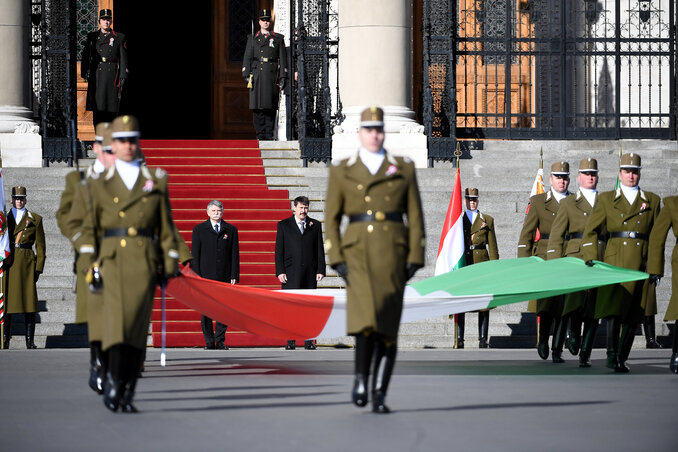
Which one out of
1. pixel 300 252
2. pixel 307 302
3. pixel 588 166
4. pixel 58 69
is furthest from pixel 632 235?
pixel 58 69

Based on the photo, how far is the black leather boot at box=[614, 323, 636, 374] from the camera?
13328mm

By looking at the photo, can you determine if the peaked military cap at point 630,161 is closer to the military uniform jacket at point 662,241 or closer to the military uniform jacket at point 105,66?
the military uniform jacket at point 662,241

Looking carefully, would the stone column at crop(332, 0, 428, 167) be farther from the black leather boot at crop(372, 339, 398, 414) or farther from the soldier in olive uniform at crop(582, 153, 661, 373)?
the black leather boot at crop(372, 339, 398, 414)

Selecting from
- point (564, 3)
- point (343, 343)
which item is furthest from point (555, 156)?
point (343, 343)

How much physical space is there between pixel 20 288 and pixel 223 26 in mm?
12862

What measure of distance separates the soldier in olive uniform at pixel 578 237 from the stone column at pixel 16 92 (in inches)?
417

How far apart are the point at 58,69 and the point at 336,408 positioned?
48.8 ft

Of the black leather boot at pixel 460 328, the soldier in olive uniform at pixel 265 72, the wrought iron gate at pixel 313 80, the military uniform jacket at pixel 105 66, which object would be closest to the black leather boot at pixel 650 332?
the black leather boot at pixel 460 328

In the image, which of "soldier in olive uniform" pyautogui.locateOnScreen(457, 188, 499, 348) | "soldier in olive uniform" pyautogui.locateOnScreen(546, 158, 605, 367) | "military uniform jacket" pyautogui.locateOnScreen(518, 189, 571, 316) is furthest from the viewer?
"soldier in olive uniform" pyautogui.locateOnScreen(457, 188, 499, 348)

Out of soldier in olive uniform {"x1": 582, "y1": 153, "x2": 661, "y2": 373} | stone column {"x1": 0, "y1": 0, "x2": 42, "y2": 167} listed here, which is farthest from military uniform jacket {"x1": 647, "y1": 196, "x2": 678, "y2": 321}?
stone column {"x1": 0, "y1": 0, "x2": 42, "y2": 167}

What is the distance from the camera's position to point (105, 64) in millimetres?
23625

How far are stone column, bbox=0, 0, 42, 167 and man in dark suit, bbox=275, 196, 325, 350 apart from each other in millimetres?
6783

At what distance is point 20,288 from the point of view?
16906 mm

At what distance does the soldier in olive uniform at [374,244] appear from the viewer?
9.78m
